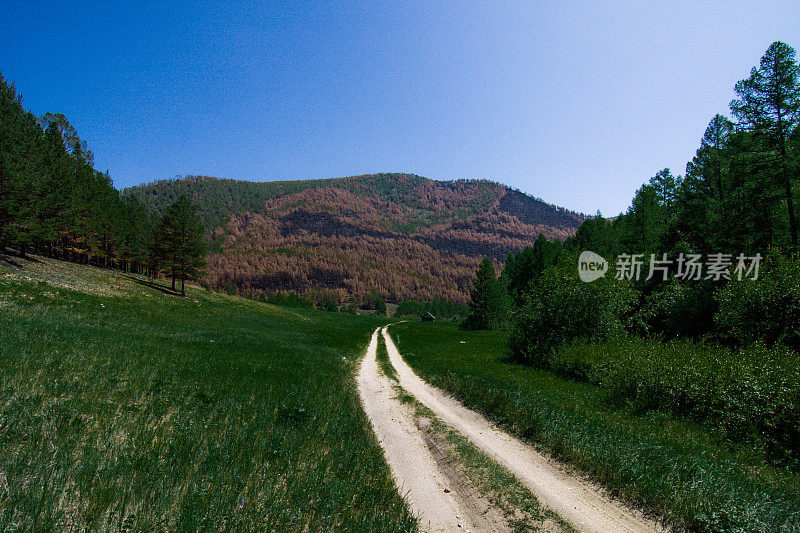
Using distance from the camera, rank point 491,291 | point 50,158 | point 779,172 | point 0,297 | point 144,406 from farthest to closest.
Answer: point 491,291
point 50,158
point 779,172
point 0,297
point 144,406

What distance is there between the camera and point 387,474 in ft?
24.2

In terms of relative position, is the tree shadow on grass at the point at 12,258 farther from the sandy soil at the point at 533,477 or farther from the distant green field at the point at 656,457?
the distant green field at the point at 656,457

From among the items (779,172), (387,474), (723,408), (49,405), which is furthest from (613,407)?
(779,172)

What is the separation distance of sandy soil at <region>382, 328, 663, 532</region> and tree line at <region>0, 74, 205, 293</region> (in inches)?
1899

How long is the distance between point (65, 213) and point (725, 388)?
7088 centimetres

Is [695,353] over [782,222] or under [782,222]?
under

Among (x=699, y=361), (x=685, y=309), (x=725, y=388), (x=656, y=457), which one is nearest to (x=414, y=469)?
(x=656, y=457)

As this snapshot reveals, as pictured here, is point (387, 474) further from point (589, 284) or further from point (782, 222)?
point (782, 222)

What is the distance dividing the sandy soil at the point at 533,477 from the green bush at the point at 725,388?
25.6 ft

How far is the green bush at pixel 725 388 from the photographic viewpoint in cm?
1085

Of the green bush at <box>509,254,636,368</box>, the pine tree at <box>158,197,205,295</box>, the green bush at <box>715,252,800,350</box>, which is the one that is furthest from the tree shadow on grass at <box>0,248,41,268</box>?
the green bush at <box>715,252,800,350</box>

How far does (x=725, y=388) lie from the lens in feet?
41.4

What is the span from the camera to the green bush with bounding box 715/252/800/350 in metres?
17.2

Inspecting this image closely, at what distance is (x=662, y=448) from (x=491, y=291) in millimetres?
63826
